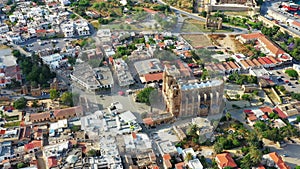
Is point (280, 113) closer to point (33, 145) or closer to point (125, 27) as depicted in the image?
point (33, 145)

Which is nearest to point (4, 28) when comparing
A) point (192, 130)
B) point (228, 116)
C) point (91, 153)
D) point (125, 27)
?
point (125, 27)

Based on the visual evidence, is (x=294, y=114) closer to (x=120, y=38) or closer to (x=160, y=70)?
A: (x=160, y=70)

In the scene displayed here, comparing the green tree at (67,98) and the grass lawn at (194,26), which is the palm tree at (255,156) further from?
the grass lawn at (194,26)

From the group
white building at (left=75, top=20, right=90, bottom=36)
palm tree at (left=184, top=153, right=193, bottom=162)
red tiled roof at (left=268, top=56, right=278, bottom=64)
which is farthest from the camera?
white building at (left=75, top=20, right=90, bottom=36)

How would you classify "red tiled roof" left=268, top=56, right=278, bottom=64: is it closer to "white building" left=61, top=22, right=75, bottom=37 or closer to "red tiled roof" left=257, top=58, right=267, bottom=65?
"red tiled roof" left=257, top=58, right=267, bottom=65

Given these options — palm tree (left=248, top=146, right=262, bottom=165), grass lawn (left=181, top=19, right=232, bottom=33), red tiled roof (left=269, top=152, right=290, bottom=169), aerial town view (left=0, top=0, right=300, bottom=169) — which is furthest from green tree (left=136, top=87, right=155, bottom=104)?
grass lawn (left=181, top=19, right=232, bottom=33)

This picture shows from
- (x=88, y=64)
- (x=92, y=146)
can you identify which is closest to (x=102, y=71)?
(x=88, y=64)
